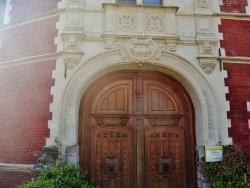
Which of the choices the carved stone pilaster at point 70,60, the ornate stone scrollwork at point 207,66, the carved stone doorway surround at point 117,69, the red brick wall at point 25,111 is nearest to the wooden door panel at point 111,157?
the carved stone doorway surround at point 117,69

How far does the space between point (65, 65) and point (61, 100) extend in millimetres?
837

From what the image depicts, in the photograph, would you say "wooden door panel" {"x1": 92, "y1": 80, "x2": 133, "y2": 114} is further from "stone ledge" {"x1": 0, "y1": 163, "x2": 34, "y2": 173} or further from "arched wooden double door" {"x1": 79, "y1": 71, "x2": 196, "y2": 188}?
"stone ledge" {"x1": 0, "y1": 163, "x2": 34, "y2": 173}

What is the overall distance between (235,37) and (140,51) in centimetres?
251

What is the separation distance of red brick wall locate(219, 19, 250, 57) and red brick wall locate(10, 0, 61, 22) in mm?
4405

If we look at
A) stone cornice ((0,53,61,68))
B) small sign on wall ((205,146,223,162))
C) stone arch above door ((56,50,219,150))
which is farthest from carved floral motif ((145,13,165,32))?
small sign on wall ((205,146,223,162))

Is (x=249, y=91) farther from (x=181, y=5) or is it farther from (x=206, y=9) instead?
(x=181, y=5)

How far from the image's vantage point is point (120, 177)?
613 centimetres

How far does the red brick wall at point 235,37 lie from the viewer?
6504 mm

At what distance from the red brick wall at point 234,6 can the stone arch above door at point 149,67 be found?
6.39 ft

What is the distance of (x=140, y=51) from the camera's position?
20.4 feet

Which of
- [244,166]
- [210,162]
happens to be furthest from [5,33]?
[244,166]

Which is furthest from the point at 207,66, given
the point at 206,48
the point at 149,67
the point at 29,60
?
the point at 29,60

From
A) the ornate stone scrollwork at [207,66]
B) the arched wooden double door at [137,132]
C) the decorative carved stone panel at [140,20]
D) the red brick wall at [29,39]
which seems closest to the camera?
the arched wooden double door at [137,132]

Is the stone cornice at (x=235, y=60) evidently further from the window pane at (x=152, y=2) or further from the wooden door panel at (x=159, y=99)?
the window pane at (x=152, y=2)
